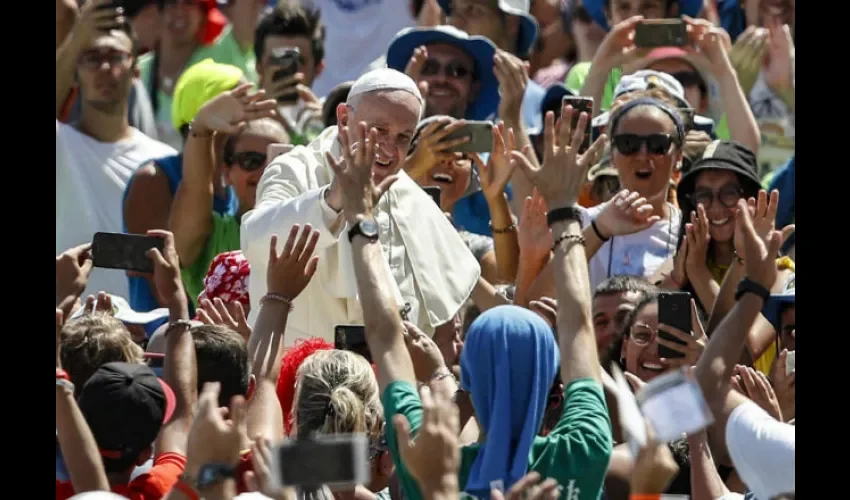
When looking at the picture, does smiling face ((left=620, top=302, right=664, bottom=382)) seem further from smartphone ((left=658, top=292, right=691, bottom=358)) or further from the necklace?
the necklace

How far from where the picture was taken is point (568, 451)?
3.98m

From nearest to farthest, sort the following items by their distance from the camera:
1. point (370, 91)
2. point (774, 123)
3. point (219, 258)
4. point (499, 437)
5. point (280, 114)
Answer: point (499, 437)
point (370, 91)
point (219, 258)
point (280, 114)
point (774, 123)

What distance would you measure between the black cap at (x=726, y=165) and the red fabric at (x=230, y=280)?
1.68 meters

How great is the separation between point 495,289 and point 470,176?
836 mm

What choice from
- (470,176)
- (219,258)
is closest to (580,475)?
(219,258)

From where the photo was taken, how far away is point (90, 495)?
11.5 ft

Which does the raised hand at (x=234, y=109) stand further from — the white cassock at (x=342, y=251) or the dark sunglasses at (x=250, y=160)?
the white cassock at (x=342, y=251)

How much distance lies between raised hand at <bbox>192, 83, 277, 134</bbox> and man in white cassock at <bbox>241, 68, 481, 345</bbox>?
41.1 inches

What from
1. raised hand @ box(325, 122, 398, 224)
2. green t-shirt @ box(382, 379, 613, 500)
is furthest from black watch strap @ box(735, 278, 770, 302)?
raised hand @ box(325, 122, 398, 224)

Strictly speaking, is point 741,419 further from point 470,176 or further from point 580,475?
point 470,176

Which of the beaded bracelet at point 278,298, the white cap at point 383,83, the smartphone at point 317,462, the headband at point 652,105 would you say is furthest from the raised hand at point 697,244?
the smartphone at point 317,462

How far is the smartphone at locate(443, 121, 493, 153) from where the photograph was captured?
679cm

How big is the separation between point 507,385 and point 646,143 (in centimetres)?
303

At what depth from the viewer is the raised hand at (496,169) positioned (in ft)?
22.4
